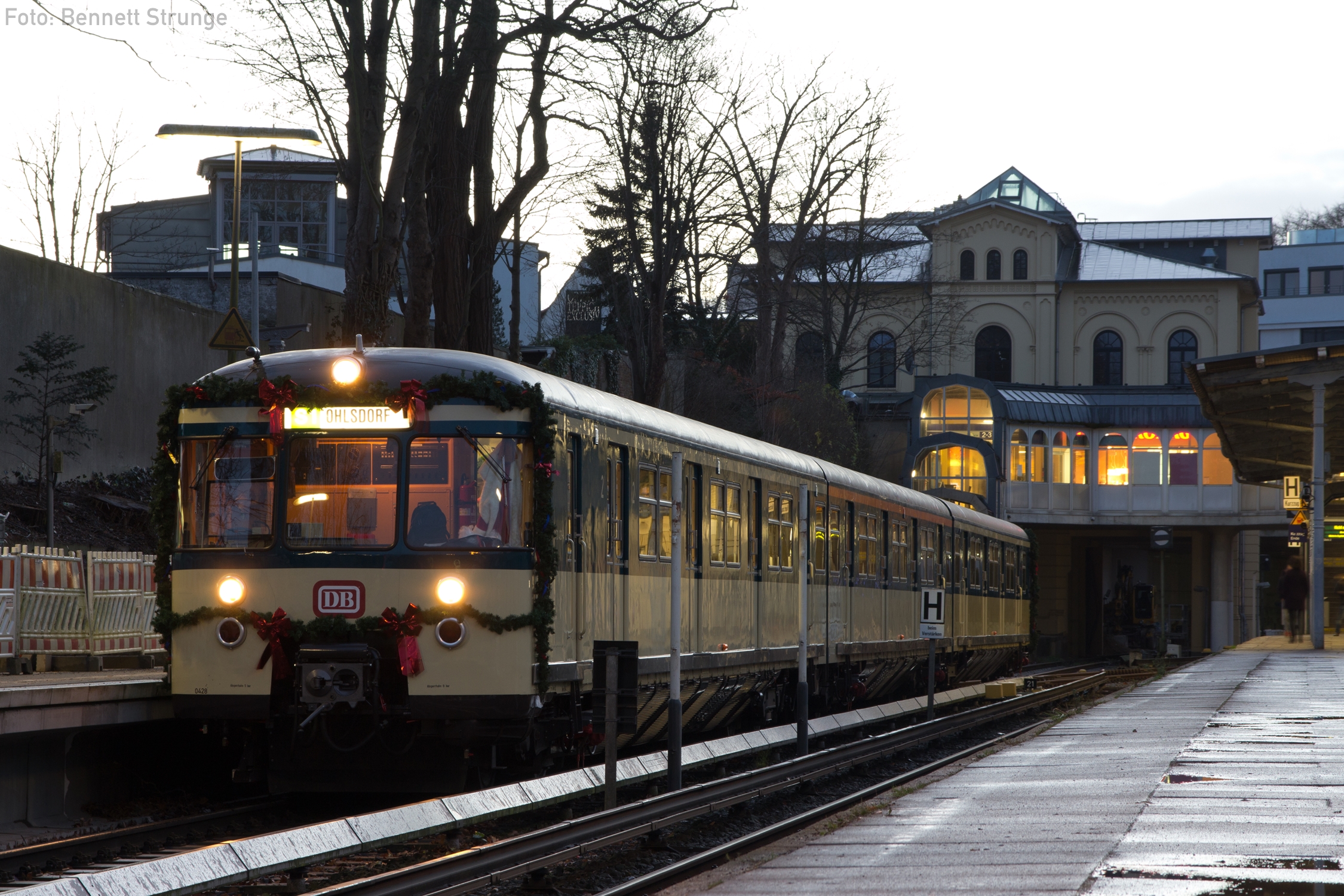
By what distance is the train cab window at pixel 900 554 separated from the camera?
23.2 m

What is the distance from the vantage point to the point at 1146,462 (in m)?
53.8

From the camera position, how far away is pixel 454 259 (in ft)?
69.2

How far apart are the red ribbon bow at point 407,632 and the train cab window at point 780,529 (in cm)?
698

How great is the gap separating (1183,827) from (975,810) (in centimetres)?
171

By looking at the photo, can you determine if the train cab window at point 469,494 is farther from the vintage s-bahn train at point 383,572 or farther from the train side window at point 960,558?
the train side window at point 960,558

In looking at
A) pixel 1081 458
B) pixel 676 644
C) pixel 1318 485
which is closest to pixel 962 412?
pixel 1081 458

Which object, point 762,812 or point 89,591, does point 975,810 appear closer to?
point 762,812

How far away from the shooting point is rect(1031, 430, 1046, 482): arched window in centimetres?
5325

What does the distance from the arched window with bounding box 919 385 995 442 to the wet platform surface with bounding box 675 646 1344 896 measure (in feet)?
119

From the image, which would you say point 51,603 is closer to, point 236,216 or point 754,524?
point 754,524

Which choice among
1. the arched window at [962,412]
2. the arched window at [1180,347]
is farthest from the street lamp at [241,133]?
the arched window at [1180,347]

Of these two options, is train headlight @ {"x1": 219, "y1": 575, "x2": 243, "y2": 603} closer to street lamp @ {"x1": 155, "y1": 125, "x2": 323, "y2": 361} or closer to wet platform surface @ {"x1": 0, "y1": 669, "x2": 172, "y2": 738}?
wet platform surface @ {"x1": 0, "y1": 669, "x2": 172, "y2": 738}

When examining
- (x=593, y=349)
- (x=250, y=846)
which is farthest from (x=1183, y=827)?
(x=593, y=349)

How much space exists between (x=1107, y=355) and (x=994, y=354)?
453 centimetres
